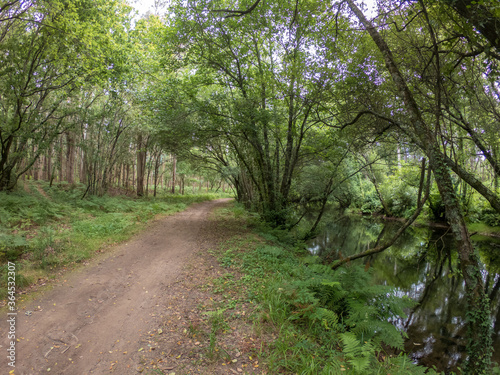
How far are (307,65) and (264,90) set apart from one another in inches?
109

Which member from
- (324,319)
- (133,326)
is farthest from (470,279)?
(133,326)

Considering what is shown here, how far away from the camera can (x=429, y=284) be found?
8.88 metres

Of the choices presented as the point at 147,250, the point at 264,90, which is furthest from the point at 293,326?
the point at 264,90

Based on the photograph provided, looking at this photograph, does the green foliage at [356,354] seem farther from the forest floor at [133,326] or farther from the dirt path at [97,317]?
the dirt path at [97,317]

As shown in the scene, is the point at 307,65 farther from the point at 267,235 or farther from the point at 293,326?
the point at 293,326

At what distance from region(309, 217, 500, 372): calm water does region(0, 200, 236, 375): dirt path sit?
5.10 metres

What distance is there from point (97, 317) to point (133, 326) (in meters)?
0.70

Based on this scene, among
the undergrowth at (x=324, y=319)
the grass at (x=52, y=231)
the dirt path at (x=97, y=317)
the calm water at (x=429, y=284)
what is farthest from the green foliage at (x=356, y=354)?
the grass at (x=52, y=231)

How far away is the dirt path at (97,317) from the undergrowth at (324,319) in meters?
1.58

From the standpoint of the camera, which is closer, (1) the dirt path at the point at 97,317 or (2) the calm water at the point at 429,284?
(1) the dirt path at the point at 97,317

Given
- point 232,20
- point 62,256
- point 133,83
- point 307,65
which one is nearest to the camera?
point 62,256

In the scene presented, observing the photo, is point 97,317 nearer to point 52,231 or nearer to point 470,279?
point 52,231

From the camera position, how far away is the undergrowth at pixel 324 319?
137 inches

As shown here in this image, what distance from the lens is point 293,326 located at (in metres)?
4.27
